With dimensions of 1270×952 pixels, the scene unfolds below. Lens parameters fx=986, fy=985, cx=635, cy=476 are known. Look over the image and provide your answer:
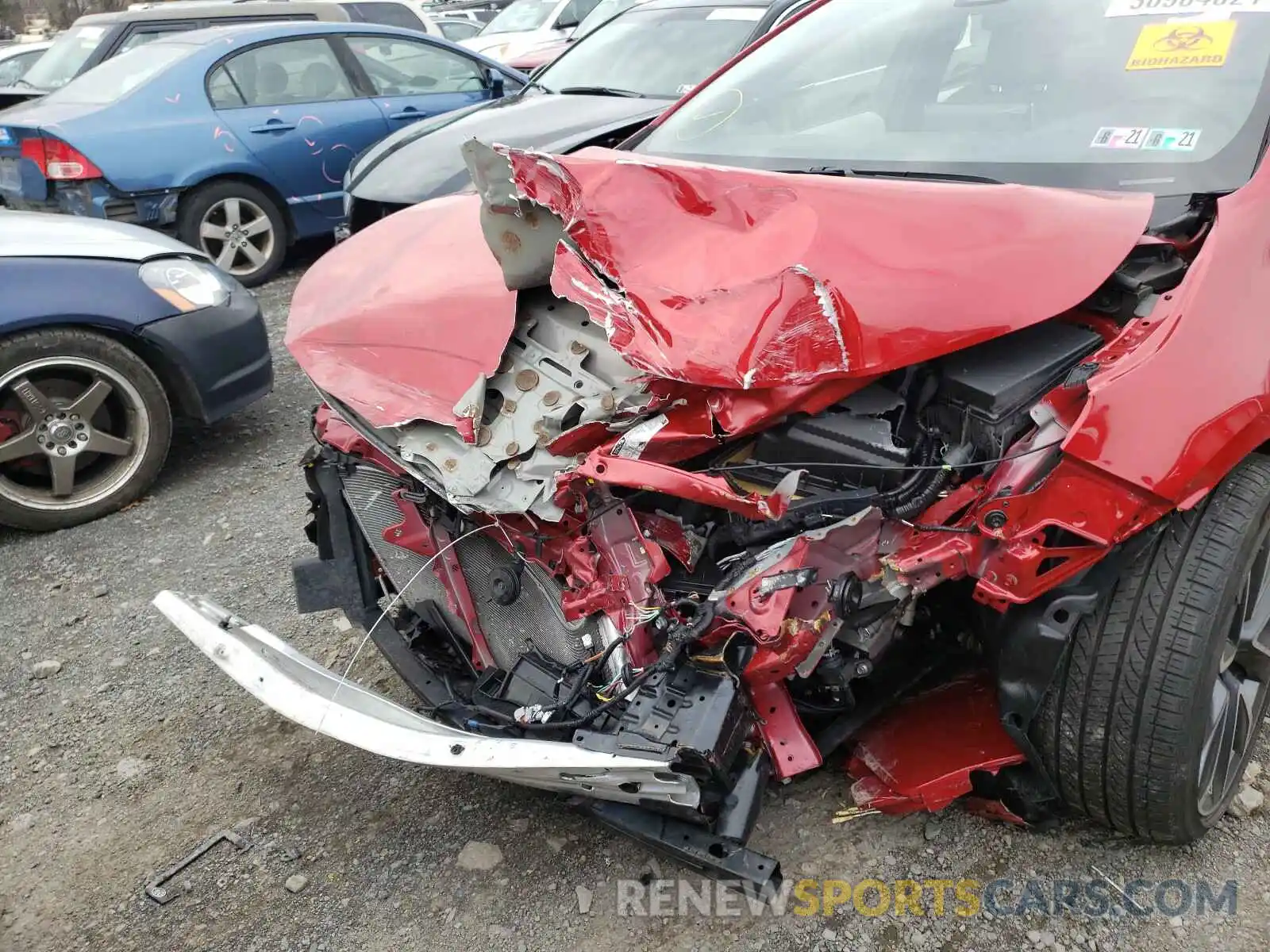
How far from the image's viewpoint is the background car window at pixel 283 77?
6.74m

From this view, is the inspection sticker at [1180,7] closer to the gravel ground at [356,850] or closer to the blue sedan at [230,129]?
the gravel ground at [356,850]

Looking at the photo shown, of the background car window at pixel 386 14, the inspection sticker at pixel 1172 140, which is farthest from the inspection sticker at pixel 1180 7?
the background car window at pixel 386 14

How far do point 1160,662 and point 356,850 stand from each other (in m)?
1.87

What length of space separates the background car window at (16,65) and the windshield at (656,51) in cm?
692

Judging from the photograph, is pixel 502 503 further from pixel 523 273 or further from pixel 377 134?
pixel 377 134

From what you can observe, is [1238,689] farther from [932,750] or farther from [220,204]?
[220,204]

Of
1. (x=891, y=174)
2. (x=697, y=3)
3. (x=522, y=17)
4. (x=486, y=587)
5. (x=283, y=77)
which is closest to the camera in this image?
(x=486, y=587)

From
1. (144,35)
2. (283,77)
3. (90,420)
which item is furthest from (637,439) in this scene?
(144,35)

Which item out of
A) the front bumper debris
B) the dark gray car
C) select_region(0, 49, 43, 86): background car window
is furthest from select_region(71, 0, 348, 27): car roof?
the front bumper debris

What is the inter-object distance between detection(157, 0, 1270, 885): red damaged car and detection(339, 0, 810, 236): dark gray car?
292 centimetres

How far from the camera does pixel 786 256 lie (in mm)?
1975

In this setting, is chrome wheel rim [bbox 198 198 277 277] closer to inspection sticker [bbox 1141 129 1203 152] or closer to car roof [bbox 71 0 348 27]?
car roof [bbox 71 0 348 27]

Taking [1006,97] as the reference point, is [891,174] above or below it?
below

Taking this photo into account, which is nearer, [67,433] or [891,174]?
[891,174]
